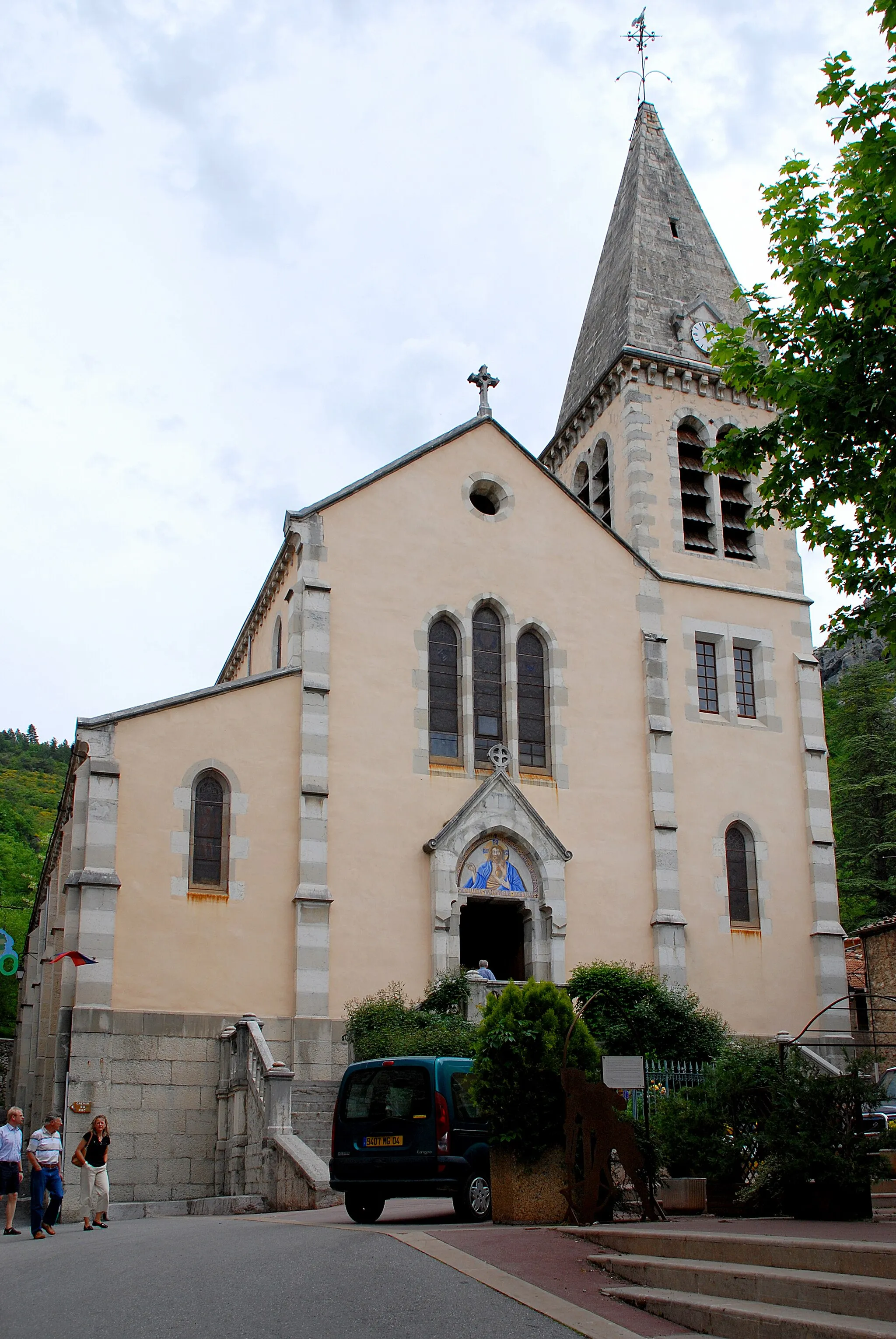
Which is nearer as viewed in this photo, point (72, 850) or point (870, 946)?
point (72, 850)

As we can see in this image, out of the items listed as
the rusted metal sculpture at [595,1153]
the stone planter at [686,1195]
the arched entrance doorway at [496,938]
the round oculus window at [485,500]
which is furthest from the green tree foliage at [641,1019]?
the round oculus window at [485,500]

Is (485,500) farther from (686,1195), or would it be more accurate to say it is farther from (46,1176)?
(686,1195)

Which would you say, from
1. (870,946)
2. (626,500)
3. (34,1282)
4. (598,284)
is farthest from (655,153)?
(34,1282)

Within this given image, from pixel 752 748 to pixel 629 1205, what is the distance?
49.9 feet

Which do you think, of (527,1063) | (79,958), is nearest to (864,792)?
(79,958)

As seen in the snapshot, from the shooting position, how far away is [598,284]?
33969 millimetres

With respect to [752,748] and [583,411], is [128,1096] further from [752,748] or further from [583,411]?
[583,411]

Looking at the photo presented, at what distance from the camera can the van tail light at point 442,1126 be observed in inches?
535

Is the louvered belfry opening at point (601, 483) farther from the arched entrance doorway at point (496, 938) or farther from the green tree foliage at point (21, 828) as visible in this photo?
the green tree foliage at point (21, 828)

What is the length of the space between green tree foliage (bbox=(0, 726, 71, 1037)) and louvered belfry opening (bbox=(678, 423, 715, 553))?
3205cm

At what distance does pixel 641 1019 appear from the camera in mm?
21281

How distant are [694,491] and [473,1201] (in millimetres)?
18451

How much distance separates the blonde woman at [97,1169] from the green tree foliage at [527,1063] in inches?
253

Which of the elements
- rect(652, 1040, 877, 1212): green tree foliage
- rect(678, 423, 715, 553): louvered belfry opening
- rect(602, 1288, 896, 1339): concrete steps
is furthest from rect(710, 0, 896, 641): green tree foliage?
rect(678, 423, 715, 553): louvered belfry opening
